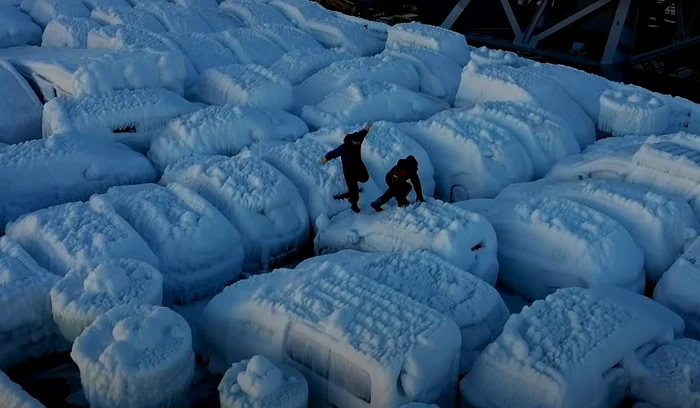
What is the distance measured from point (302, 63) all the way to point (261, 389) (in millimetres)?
5539

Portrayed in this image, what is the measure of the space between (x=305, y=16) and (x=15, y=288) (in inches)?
280

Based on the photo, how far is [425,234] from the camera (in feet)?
18.7

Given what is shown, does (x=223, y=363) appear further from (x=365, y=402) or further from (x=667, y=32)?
(x=667, y=32)

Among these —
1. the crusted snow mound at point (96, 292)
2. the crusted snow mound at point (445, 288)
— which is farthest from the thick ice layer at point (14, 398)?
the crusted snow mound at point (445, 288)

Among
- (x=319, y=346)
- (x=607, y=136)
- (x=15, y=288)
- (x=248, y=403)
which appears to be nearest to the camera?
(x=248, y=403)

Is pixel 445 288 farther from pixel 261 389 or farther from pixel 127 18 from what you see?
pixel 127 18

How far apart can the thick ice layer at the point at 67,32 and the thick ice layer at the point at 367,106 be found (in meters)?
3.27

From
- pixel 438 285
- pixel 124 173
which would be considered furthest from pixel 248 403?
→ pixel 124 173

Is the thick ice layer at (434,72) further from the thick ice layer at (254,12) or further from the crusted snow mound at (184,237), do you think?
the crusted snow mound at (184,237)

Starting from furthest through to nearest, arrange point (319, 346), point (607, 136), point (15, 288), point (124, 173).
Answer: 1. point (607, 136)
2. point (124, 173)
3. point (15, 288)
4. point (319, 346)

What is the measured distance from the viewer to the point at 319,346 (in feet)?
14.1

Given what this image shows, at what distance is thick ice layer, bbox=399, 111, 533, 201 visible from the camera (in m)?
6.95

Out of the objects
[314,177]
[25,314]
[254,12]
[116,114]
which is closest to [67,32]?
[254,12]

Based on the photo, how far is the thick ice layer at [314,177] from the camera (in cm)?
639
